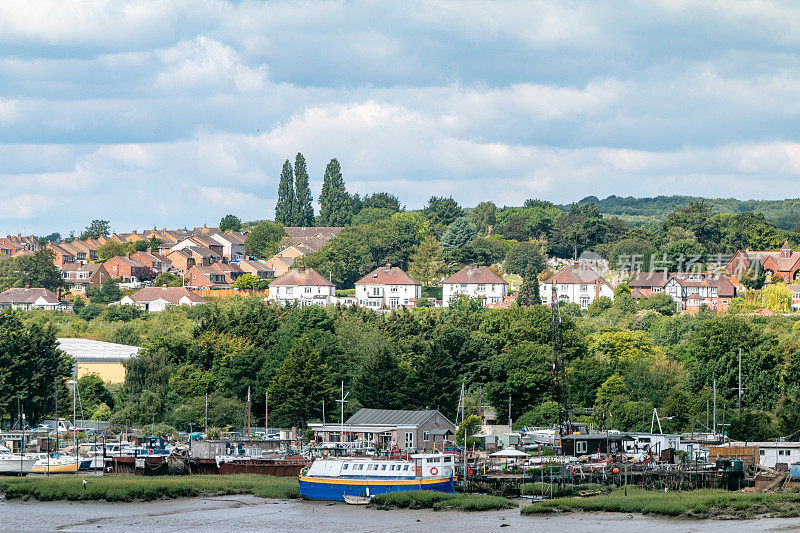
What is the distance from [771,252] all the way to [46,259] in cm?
10677

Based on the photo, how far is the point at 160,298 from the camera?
163 m

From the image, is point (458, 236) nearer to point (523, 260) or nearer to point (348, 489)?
point (523, 260)

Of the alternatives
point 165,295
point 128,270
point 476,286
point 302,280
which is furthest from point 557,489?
point 128,270

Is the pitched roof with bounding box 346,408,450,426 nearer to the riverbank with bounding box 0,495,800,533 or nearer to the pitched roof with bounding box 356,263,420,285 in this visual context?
the riverbank with bounding box 0,495,800,533

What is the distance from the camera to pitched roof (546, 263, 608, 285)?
162 m

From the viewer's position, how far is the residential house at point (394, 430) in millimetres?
73750

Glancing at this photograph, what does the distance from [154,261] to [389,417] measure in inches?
4784

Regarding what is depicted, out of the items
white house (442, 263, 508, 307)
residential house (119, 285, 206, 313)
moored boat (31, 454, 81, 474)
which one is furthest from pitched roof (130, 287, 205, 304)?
moored boat (31, 454, 81, 474)

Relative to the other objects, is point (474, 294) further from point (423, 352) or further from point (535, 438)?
point (535, 438)

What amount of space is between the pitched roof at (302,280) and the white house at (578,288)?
1196 inches

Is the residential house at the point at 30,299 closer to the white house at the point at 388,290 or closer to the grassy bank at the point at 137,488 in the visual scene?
the white house at the point at 388,290

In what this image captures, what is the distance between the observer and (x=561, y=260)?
194500 millimetres

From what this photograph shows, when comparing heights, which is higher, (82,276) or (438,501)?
(82,276)

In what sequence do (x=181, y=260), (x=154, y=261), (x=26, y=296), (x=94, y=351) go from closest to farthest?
(x=94, y=351)
(x=26, y=296)
(x=154, y=261)
(x=181, y=260)
